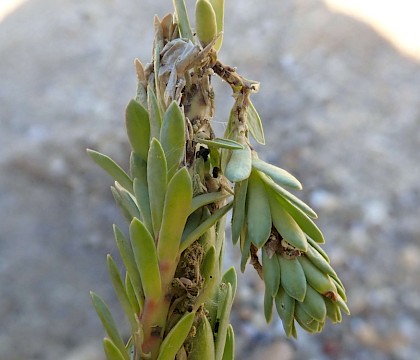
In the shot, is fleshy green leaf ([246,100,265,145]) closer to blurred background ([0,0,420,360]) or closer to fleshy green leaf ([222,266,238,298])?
fleshy green leaf ([222,266,238,298])

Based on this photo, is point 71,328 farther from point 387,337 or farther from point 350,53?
point 350,53

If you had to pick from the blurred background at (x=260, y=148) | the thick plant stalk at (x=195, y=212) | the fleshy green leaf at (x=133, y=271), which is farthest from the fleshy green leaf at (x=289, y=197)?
the blurred background at (x=260, y=148)

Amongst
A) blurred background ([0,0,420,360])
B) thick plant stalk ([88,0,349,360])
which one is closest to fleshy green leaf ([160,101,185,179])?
thick plant stalk ([88,0,349,360])

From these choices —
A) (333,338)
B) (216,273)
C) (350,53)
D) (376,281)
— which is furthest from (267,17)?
(216,273)

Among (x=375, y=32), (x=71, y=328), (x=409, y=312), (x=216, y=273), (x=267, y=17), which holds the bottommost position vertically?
(x=71, y=328)

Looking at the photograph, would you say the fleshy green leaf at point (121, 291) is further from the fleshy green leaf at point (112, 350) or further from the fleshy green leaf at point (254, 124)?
the fleshy green leaf at point (254, 124)

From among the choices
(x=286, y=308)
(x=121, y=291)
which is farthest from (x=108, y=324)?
(x=286, y=308)
